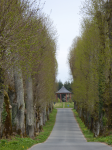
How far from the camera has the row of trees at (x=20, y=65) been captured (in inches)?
408

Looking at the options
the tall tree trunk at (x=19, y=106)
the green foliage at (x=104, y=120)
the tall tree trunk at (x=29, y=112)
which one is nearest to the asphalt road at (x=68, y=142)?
the tall tree trunk at (x=29, y=112)

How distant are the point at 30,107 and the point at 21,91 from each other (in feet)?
11.0

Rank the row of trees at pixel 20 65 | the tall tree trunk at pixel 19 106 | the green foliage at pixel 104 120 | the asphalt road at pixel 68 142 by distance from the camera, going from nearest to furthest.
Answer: the row of trees at pixel 20 65, the asphalt road at pixel 68 142, the tall tree trunk at pixel 19 106, the green foliage at pixel 104 120

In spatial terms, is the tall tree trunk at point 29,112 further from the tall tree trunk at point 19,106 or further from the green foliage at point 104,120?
the green foliage at point 104,120

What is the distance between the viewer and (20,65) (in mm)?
12023

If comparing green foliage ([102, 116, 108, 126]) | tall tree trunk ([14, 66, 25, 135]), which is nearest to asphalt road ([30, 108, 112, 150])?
tall tree trunk ([14, 66, 25, 135])

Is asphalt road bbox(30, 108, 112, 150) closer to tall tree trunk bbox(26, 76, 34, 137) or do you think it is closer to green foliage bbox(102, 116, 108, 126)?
tall tree trunk bbox(26, 76, 34, 137)

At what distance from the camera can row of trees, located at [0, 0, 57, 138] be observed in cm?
1038

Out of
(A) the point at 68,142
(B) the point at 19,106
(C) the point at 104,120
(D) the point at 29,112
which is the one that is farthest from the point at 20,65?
(D) the point at 29,112

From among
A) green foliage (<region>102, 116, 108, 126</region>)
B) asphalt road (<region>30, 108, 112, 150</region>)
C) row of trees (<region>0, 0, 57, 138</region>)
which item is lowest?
asphalt road (<region>30, 108, 112, 150</region>)

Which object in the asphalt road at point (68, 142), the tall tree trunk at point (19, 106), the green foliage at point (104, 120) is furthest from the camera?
the green foliage at point (104, 120)

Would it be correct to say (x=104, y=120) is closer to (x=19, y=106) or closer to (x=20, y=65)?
(x=19, y=106)

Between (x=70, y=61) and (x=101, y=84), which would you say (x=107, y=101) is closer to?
(x=101, y=84)

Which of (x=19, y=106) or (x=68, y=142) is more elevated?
(x=19, y=106)
